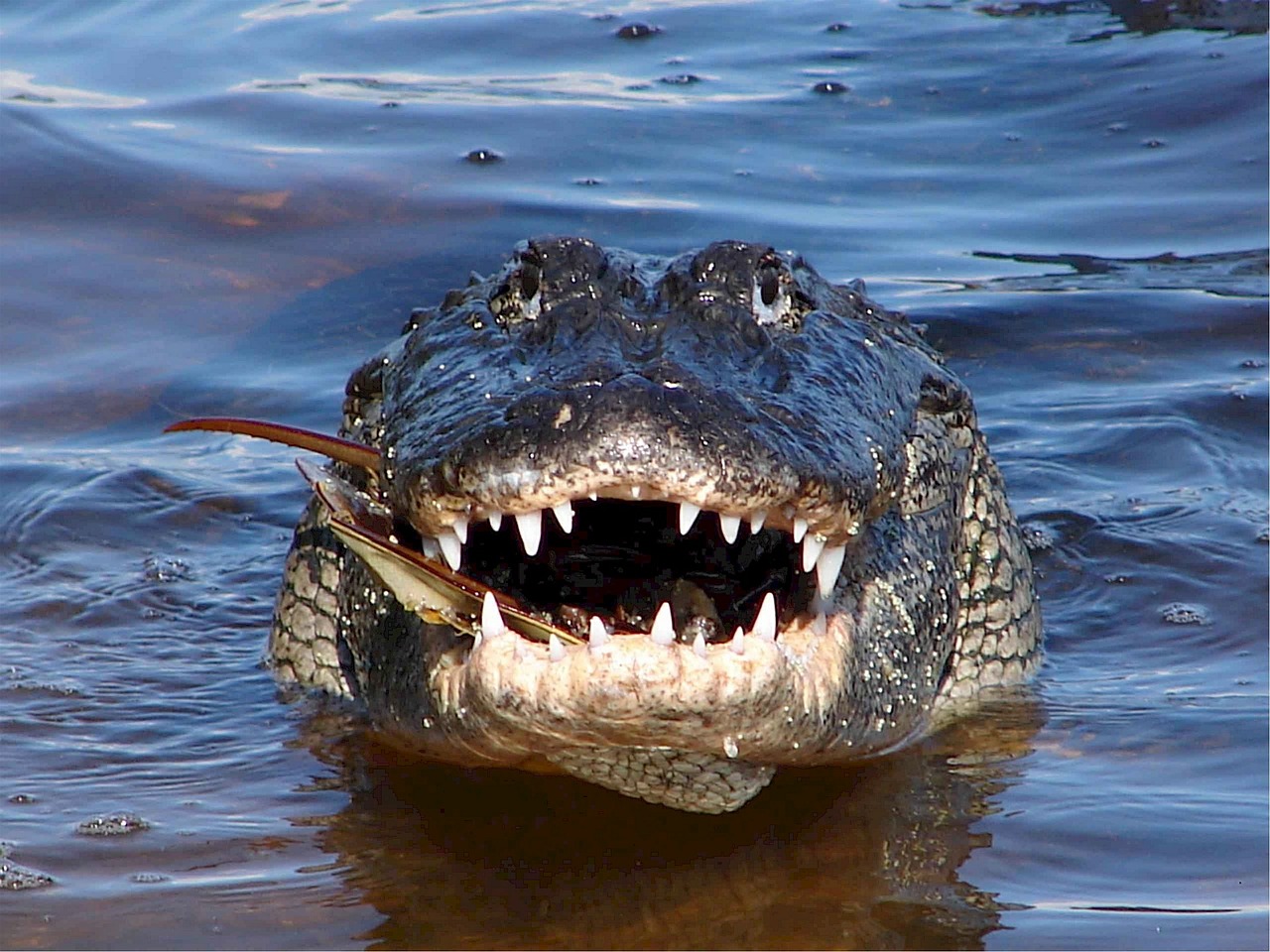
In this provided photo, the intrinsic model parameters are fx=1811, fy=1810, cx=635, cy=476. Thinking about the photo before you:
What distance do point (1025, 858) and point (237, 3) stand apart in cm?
929

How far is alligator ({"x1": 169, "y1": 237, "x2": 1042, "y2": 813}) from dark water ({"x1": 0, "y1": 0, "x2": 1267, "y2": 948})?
0.24 metres

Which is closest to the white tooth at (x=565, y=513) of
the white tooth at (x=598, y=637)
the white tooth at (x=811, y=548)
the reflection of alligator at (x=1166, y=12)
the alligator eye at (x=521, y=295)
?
the white tooth at (x=598, y=637)

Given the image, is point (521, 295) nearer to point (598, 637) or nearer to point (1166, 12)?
point (598, 637)

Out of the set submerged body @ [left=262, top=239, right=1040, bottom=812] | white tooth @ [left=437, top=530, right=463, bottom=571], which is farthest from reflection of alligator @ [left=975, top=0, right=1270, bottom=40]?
white tooth @ [left=437, top=530, right=463, bottom=571]

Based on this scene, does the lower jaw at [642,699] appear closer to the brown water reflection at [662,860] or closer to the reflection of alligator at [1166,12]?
the brown water reflection at [662,860]

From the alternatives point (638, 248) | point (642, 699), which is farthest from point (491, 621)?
point (638, 248)

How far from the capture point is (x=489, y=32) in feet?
35.4

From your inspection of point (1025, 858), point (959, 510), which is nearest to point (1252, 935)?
point (1025, 858)

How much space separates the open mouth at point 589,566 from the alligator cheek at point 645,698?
0.14m

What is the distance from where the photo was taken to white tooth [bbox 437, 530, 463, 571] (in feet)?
9.82

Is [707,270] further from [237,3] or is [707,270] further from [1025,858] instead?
[237,3]

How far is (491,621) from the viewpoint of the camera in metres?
2.91

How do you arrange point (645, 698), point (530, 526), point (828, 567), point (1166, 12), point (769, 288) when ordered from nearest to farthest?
point (645, 698), point (530, 526), point (828, 567), point (769, 288), point (1166, 12)

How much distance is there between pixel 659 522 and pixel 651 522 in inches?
0.6
